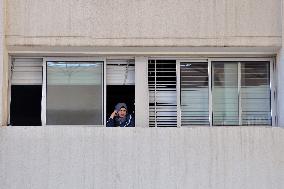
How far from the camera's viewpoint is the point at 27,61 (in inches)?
361

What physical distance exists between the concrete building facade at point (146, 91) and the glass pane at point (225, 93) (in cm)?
2

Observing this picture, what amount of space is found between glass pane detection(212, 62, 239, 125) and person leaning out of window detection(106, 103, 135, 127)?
1589mm

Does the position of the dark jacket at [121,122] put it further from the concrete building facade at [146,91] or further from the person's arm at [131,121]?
the concrete building facade at [146,91]

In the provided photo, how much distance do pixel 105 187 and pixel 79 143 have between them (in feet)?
2.91

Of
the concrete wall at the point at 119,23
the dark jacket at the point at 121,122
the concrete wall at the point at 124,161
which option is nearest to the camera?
the concrete wall at the point at 124,161

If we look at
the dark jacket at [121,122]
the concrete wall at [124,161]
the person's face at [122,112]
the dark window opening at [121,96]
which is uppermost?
the dark window opening at [121,96]

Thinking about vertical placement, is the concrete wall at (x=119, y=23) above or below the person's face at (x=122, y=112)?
above

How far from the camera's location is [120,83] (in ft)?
29.9

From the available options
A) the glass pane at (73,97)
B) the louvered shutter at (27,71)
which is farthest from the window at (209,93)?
the louvered shutter at (27,71)

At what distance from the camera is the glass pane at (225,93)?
9.11 meters

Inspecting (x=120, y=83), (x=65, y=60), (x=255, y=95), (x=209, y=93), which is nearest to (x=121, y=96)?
(x=120, y=83)

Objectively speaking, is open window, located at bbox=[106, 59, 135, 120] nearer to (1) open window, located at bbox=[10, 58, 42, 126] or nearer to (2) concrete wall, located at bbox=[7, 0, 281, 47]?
(2) concrete wall, located at bbox=[7, 0, 281, 47]

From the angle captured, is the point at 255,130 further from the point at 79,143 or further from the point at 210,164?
the point at 79,143

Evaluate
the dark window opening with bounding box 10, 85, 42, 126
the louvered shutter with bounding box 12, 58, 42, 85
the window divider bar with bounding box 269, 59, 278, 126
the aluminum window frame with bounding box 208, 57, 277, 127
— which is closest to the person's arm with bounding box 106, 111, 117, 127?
the dark window opening with bounding box 10, 85, 42, 126
